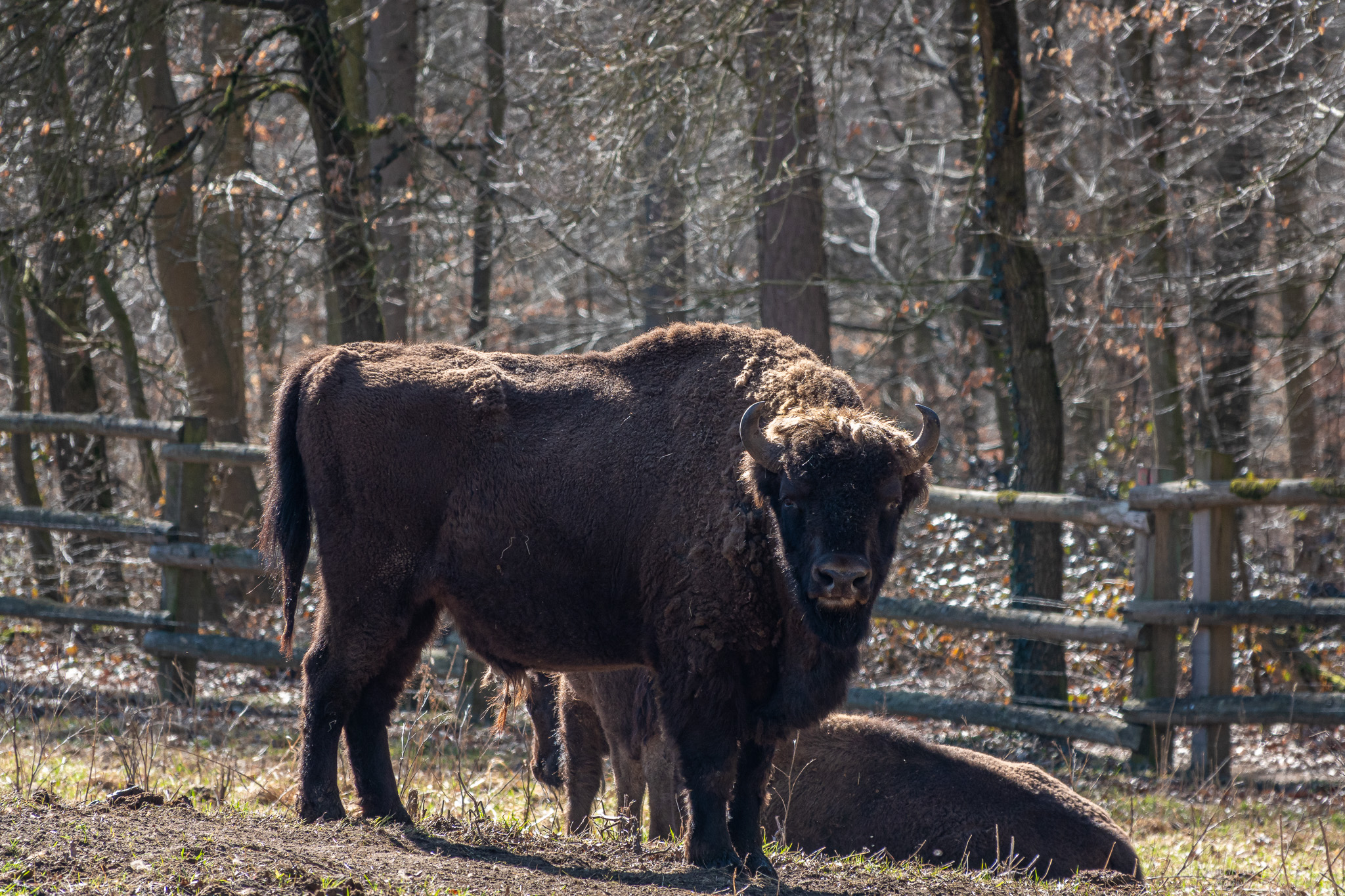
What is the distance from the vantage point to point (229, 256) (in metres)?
11.9

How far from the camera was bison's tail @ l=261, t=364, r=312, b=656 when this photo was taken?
18.4 feet

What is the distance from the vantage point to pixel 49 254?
10711 mm

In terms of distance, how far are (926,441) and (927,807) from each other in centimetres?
201

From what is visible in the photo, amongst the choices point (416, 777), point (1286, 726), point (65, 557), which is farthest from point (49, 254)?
point (1286, 726)

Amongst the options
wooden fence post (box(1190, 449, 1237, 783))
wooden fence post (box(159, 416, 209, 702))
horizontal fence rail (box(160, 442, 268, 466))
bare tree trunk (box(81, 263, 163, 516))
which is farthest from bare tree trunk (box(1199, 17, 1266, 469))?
bare tree trunk (box(81, 263, 163, 516))

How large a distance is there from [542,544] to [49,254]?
7725mm

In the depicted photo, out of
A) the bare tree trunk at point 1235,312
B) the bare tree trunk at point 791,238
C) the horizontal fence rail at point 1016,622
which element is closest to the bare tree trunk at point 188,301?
the bare tree trunk at point 791,238

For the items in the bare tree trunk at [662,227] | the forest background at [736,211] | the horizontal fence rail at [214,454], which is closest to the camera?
the horizontal fence rail at [214,454]

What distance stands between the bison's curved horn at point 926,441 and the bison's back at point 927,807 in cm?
152

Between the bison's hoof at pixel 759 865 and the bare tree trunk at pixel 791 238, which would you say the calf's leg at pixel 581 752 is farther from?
the bare tree trunk at pixel 791 238

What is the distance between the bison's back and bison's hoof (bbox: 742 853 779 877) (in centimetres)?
78

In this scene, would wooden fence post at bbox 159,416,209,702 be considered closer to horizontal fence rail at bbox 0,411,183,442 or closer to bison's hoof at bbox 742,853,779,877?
horizontal fence rail at bbox 0,411,183,442

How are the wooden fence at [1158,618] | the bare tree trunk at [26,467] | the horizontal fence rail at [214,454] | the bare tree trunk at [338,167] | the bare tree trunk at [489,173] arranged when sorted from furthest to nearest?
the bare tree trunk at [26,467]
the bare tree trunk at [489,173]
the bare tree trunk at [338,167]
the horizontal fence rail at [214,454]
the wooden fence at [1158,618]

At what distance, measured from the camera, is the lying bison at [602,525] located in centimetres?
483
